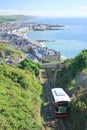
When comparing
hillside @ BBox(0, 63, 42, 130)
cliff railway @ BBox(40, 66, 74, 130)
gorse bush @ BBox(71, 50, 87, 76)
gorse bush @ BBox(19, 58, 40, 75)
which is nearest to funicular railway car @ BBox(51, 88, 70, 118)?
cliff railway @ BBox(40, 66, 74, 130)

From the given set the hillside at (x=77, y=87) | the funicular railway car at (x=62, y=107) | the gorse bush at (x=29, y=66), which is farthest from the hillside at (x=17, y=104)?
the gorse bush at (x=29, y=66)

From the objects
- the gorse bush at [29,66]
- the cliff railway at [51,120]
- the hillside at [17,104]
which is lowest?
the cliff railway at [51,120]

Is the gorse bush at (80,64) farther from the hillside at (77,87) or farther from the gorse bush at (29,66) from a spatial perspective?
the gorse bush at (29,66)

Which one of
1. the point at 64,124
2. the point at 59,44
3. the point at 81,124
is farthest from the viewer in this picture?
the point at 59,44

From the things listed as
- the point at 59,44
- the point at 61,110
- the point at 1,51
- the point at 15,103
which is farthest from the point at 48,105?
the point at 59,44

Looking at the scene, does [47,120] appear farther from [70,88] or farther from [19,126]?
[70,88]
